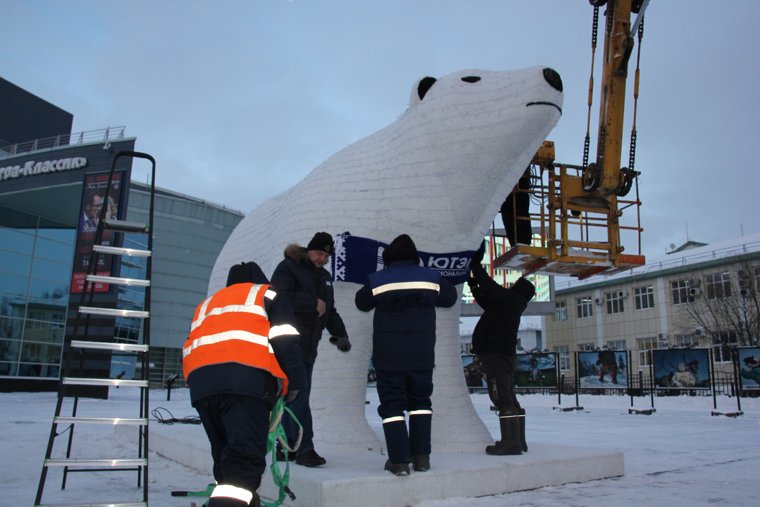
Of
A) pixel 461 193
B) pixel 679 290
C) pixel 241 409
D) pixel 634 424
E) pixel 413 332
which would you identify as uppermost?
pixel 679 290

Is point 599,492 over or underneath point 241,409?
underneath

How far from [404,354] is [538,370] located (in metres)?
18.0

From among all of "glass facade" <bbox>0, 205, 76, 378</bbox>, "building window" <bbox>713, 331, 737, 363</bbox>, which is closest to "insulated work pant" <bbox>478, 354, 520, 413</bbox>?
"glass facade" <bbox>0, 205, 76, 378</bbox>

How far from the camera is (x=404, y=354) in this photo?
3.28m

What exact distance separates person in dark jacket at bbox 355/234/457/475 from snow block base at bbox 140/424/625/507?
0.13 m

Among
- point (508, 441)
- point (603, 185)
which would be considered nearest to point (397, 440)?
point (508, 441)

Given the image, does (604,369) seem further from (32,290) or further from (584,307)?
(32,290)

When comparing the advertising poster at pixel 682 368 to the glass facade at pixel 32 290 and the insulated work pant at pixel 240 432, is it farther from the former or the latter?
the glass facade at pixel 32 290

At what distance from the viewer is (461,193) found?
14.1 feet

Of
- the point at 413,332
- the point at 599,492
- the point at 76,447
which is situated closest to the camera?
the point at 413,332

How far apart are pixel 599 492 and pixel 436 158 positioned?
239 cm

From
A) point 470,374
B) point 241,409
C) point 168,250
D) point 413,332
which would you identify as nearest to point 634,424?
point 413,332

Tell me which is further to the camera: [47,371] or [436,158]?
[47,371]

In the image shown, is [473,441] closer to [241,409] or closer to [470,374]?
[241,409]
